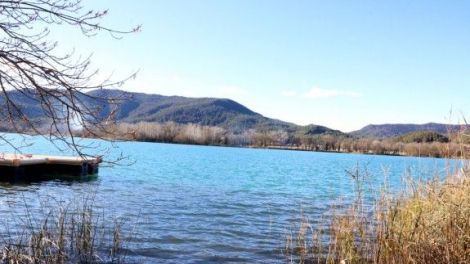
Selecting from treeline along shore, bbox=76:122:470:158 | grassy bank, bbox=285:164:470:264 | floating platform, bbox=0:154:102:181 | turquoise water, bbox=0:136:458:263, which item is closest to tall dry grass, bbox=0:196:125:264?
turquoise water, bbox=0:136:458:263

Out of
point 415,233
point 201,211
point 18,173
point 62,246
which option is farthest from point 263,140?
point 415,233

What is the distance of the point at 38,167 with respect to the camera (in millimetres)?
24422

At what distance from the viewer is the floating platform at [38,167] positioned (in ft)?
70.7

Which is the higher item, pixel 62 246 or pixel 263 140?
pixel 263 140

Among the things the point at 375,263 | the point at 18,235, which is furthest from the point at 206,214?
the point at 375,263

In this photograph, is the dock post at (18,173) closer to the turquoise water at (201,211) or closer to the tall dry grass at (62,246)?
the turquoise water at (201,211)

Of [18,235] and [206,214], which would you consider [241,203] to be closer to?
[206,214]

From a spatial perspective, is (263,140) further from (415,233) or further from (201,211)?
(415,233)

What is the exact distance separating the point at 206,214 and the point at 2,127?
10.5 m

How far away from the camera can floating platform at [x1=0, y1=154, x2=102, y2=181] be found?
849 inches

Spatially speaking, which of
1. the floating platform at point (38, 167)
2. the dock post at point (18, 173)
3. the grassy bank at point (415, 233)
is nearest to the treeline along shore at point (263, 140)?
the floating platform at point (38, 167)

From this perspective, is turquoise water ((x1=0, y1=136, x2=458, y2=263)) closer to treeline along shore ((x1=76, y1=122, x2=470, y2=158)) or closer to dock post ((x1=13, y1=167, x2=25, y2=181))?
dock post ((x1=13, y1=167, x2=25, y2=181))

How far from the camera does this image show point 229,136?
169375mm

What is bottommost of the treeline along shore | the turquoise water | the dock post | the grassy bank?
the turquoise water
